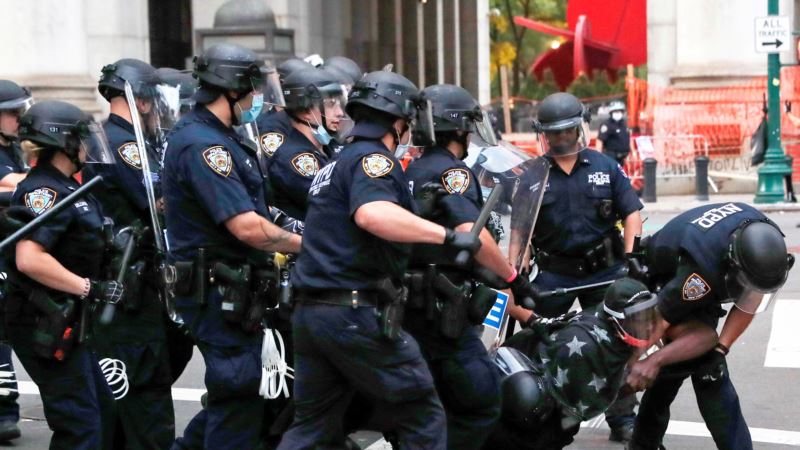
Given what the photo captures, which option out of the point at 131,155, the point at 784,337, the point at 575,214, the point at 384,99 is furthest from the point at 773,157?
the point at 384,99

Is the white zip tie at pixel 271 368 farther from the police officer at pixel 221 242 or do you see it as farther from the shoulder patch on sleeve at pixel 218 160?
the shoulder patch on sleeve at pixel 218 160

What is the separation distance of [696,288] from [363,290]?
1.40m

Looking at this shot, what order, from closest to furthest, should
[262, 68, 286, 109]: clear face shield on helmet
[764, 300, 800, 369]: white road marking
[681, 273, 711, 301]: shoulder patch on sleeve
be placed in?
[681, 273, 711, 301]: shoulder patch on sleeve → [262, 68, 286, 109]: clear face shield on helmet → [764, 300, 800, 369]: white road marking

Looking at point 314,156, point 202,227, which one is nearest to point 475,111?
point 314,156

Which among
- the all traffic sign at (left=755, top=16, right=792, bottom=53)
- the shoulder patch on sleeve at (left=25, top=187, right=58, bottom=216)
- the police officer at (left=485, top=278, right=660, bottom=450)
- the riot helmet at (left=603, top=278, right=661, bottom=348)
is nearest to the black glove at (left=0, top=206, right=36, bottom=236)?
the shoulder patch on sleeve at (left=25, top=187, right=58, bottom=216)

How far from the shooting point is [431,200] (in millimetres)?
6195

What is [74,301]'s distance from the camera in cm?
643

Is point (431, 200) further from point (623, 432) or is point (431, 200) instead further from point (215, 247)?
point (623, 432)

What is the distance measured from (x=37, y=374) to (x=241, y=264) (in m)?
1.11

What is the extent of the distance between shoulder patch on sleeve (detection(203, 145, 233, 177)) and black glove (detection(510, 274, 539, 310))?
4.56 feet

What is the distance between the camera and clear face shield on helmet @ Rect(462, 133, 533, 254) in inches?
277

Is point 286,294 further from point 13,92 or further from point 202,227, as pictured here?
point 13,92

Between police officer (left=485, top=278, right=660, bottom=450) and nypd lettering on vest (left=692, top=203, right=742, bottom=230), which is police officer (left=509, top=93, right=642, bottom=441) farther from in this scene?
nypd lettering on vest (left=692, top=203, right=742, bottom=230)

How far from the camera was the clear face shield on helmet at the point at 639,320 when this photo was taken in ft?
19.7
